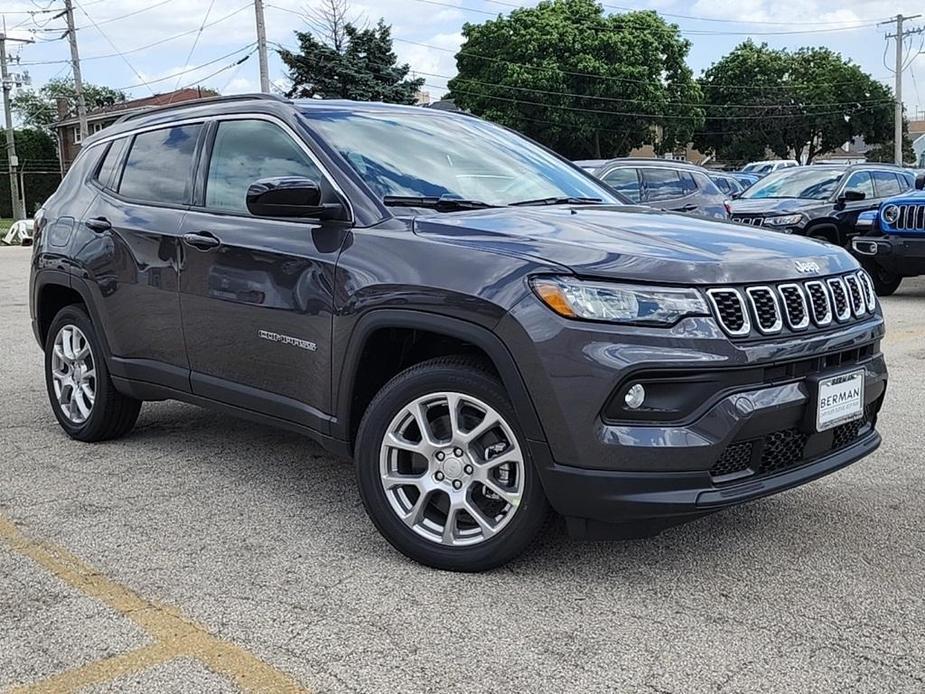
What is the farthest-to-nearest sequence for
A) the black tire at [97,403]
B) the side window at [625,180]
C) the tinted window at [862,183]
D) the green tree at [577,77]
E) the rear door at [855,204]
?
the green tree at [577,77] < the tinted window at [862,183] < the side window at [625,180] < the rear door at [855,204] < the black tire at [97,403]

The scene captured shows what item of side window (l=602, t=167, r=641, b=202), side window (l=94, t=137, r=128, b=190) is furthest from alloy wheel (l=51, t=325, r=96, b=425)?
side window (l=602, t=167, r=641, b=202)

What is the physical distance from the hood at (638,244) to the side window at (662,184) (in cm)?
921

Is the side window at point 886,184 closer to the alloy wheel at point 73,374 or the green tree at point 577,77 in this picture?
the alloy wheel at point 73,374

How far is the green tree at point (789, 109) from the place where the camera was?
211 feet

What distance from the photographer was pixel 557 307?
3.18 meters

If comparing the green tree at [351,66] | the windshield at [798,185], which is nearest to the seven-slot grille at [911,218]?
the windshield at [798,185]

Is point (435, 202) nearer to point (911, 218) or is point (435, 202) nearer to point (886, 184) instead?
point (911, 218)

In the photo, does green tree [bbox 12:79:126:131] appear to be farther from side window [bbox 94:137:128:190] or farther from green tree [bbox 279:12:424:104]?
side window [bbox 94:137:128:190]

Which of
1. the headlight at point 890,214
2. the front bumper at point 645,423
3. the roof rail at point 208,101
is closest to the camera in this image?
the front bumper at point 645,423

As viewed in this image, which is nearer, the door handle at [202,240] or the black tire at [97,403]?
the door handle at [202,240]

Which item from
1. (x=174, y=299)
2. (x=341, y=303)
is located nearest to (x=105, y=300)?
(x=174, y=299)

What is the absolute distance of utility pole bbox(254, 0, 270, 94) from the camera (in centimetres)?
3192

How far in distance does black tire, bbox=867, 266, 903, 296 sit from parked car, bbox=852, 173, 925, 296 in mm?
535

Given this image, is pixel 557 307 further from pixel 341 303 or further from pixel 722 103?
pixel 722 103
